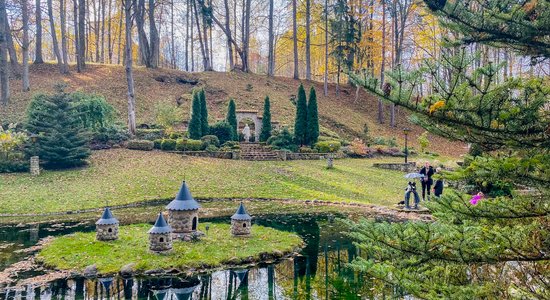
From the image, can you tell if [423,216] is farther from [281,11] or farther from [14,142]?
[281,11]

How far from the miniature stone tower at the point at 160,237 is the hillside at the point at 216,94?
22615 mm

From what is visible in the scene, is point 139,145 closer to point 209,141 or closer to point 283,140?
point 209,141

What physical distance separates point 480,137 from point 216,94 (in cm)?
3647

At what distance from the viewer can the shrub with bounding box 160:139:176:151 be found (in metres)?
26.5

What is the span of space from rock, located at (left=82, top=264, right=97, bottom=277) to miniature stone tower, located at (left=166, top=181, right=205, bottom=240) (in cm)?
270

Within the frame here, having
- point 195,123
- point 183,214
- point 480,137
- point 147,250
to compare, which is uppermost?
point 195,123

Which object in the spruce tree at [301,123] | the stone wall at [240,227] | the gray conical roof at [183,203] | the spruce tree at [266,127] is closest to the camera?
the gray conical roof at [183,203]

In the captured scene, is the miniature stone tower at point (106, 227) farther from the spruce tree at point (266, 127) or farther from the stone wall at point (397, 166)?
the spruce tree at point (266, 127)

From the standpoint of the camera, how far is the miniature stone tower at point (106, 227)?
40.7 ft

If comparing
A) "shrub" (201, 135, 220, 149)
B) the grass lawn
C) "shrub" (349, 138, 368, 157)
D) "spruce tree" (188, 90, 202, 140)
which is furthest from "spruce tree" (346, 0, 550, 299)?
"shrub" (349, 138, 368, 157)

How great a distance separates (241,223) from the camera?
13.2 meters

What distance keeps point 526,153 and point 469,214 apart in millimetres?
842

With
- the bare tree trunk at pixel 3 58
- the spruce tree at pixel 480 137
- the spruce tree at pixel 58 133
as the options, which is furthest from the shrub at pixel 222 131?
the spruce tree at pixel 480 137

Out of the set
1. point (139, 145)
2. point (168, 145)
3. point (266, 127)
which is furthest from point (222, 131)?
point (139, 145)
